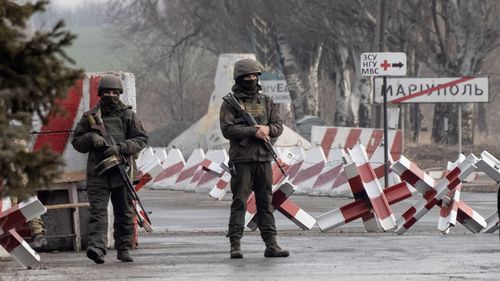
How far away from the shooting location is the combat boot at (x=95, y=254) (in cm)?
1370

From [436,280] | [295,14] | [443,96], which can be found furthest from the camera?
[295,14]

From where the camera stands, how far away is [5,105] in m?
6.68

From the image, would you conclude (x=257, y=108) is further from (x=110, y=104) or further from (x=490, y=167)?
(x=490, y=167)

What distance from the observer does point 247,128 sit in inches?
565

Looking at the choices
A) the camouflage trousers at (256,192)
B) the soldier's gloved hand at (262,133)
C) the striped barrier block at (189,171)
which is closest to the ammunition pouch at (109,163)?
the camouflage trousers at (256,192)

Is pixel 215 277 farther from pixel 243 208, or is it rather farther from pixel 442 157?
pixel 442 157

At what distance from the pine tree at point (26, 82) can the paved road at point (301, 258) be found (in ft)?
10.4

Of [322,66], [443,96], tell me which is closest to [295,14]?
[322,66]

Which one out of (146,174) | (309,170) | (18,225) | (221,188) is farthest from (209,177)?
(18,225)

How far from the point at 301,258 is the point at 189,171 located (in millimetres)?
19204

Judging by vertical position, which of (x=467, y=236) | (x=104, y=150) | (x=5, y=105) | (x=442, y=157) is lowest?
(x=442, y=157)

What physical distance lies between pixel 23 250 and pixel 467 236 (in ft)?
19.2

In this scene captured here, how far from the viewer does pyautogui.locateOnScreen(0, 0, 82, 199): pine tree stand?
21.6ft

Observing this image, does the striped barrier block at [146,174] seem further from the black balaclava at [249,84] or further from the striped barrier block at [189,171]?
the striped barrier block at [189,171]
